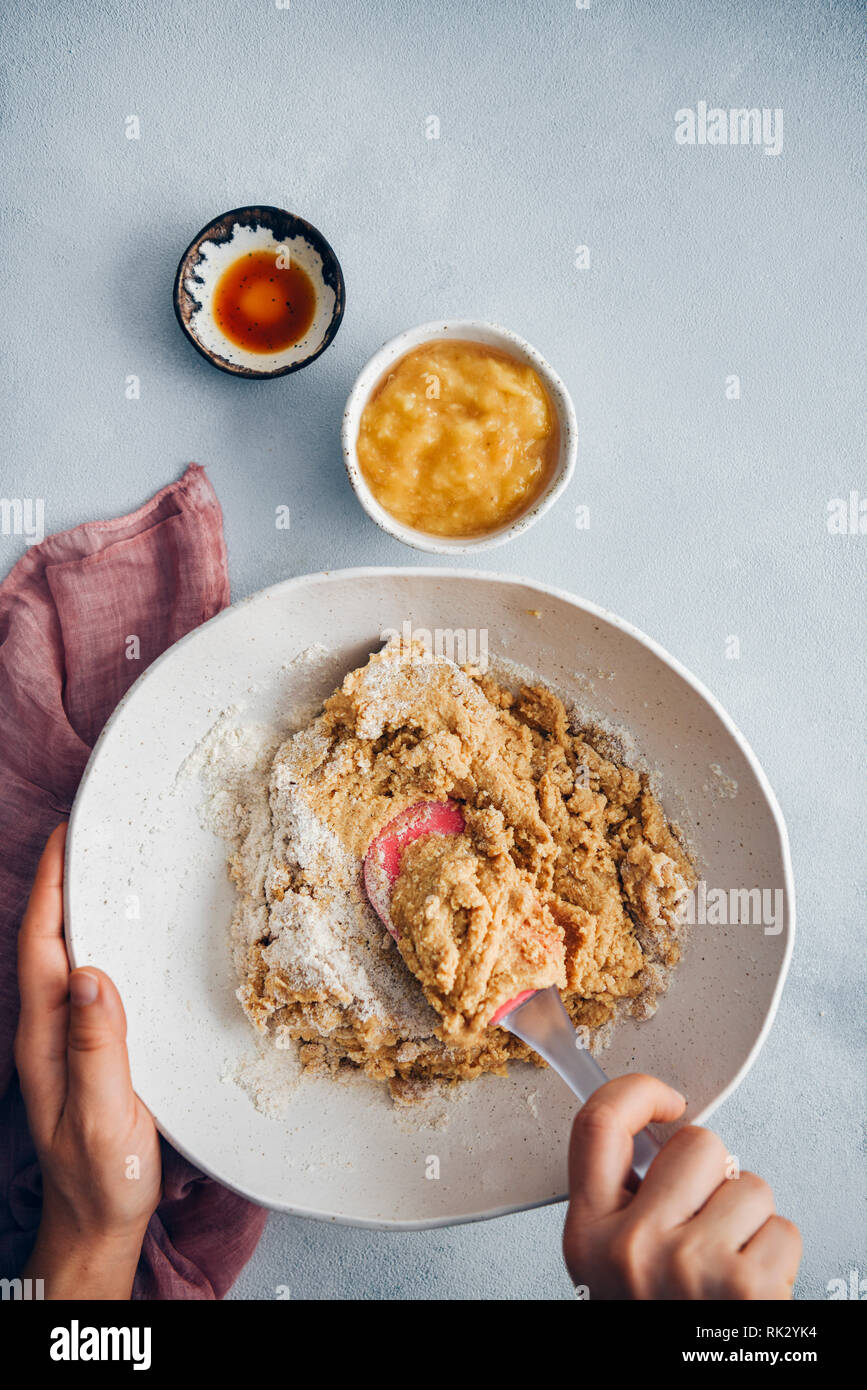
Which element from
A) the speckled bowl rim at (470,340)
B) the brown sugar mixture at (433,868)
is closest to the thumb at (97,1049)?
the brown sugar mixture at (433,868)

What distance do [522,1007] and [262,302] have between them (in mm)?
1804

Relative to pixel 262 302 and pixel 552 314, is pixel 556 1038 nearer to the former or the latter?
pixel 552 314

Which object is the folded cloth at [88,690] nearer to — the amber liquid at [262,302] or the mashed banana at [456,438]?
the amber liquid at [262,302]

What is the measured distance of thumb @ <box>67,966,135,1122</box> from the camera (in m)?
2.04

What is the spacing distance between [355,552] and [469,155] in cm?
108

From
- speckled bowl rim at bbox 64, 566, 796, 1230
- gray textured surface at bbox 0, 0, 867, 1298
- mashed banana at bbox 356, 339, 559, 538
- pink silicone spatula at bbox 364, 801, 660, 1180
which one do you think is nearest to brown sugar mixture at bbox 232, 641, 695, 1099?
pink silicone spatula at bbox 364, 801, 660, 1180

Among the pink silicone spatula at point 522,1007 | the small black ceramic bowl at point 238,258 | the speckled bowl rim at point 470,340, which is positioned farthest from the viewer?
the small black ceramic bowl at point 238,258

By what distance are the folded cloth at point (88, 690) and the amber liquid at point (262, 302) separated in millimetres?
361

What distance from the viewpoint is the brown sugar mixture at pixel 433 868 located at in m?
2.04

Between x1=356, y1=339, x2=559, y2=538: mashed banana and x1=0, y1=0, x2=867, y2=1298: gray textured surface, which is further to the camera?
x1=0, y1=0, x2=867, y2=1298: gray textured surface

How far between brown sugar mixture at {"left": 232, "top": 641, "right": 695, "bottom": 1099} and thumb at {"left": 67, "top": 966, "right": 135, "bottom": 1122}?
294mm

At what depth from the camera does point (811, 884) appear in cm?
248

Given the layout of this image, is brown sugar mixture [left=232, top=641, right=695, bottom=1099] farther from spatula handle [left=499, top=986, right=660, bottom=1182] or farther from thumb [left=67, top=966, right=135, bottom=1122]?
thumb [left=67, top=966, right=135, bottom=1122]

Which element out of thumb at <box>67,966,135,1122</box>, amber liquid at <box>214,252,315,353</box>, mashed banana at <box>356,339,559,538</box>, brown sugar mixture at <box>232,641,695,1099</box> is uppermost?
amber liquid at <box>214,252,315,353</box>
